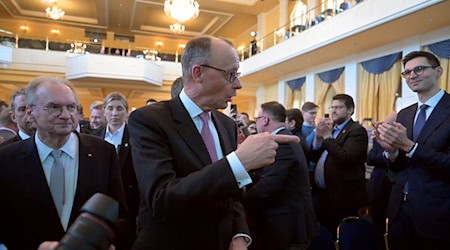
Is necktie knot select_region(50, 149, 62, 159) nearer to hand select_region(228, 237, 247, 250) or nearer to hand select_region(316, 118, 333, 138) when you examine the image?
hand select_region(228, 237, 247, 250)

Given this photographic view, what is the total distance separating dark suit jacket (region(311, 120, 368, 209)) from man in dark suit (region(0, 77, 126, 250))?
211 centimetres

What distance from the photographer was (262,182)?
252cm

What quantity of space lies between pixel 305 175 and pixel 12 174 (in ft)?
6.21

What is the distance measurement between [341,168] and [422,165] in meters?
1.24

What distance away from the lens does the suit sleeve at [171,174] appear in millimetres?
1114

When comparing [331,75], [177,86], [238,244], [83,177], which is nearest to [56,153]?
[83,177]

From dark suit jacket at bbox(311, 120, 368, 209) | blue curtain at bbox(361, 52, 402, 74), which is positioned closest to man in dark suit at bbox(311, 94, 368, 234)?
dark suit jacket at bbox(311, 120, 368, 209)

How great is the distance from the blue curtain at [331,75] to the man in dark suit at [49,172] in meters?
9.31

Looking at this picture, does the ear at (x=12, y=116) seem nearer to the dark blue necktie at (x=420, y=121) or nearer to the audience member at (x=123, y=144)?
the audience member at (x=123, y=144)

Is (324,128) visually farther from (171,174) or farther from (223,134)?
(171,174)

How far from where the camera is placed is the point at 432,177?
201 centimetres

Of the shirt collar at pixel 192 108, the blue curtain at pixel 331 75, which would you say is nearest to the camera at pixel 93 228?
the shirt collar at pixel 192 108

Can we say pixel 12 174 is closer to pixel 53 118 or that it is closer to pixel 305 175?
pixel 53 118

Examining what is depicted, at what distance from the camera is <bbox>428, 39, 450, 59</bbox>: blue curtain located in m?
6.87
